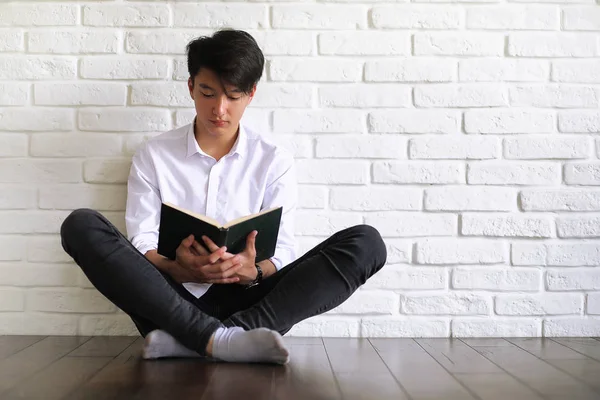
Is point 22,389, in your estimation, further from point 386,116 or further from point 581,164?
point 581,164

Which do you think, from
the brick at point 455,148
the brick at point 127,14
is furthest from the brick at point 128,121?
the brick at point 455,148

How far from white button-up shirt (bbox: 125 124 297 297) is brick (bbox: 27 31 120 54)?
434 mm

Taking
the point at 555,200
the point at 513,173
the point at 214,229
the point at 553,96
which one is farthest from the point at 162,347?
the point at 553,96

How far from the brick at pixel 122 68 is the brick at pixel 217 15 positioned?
170mm

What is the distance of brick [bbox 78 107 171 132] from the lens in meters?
2.47

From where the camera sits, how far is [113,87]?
2.48 metres

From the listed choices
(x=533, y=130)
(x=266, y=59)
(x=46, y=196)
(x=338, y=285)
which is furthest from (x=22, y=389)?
(x=533, y=130)

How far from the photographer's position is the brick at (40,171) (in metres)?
2.46

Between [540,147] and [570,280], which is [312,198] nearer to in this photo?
[540,147]

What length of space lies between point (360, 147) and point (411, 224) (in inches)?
13.2

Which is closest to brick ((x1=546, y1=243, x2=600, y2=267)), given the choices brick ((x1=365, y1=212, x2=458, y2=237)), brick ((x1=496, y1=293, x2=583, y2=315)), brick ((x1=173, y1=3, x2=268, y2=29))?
brick ((x1=496, y1=293, x2=583, y2=315))

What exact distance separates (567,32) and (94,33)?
1.73m

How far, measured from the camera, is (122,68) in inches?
97.6

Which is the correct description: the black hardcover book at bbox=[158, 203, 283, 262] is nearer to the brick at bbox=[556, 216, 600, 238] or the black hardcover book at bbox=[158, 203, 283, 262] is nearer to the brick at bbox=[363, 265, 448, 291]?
the brick at bbox=[363, 265, 448, 291]
